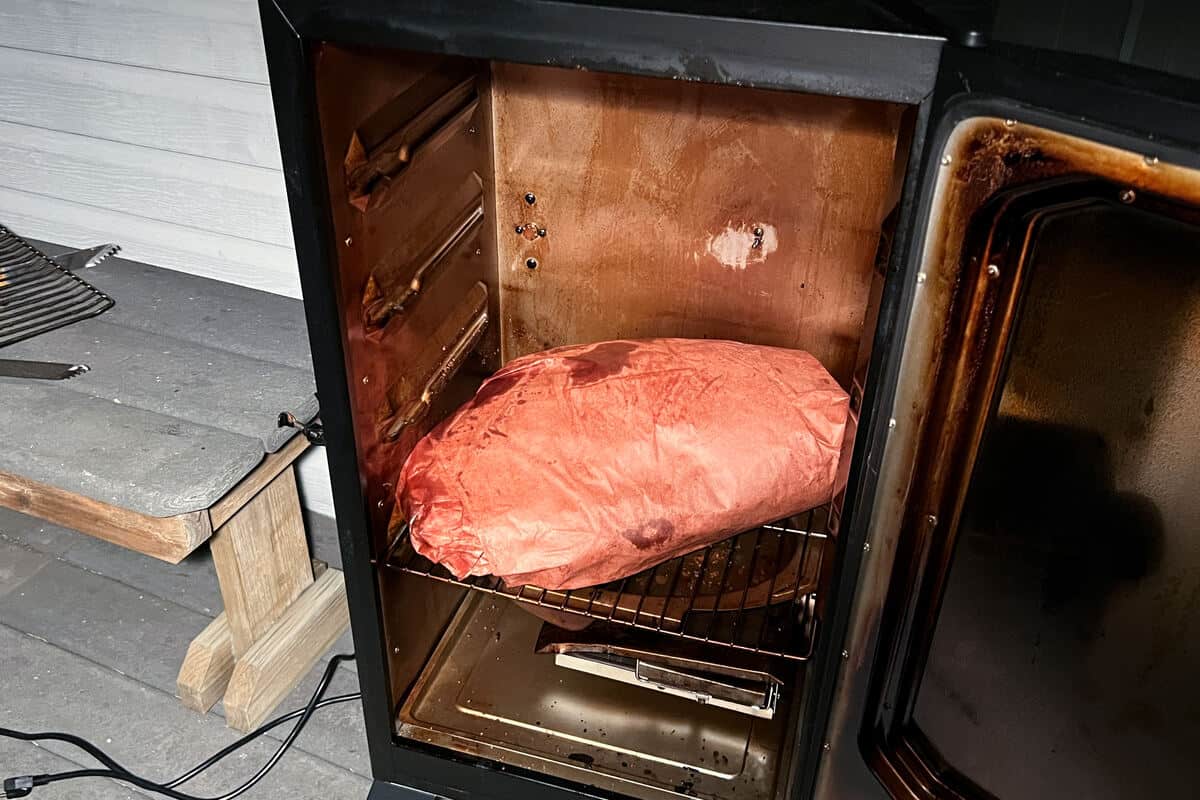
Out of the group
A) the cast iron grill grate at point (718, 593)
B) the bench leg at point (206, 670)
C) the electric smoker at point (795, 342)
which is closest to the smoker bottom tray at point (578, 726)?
the electric smoker at point (795, 342)

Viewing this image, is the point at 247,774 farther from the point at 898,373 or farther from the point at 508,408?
the point at 898,373

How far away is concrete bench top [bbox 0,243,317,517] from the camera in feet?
4.34

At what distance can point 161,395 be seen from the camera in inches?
57.5

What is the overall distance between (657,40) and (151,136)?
1190mm

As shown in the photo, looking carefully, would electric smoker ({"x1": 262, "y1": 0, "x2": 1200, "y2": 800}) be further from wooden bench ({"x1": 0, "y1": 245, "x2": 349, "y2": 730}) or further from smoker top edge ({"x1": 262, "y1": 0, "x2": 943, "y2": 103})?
wooden bench ({"x1": 0, "y1": 245, "x2": 349, "y2": 730})

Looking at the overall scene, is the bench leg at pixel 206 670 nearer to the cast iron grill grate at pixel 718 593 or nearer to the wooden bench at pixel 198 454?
the wooden bench at pixel 198 454

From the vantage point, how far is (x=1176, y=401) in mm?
713

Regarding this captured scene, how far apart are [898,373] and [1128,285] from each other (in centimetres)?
17

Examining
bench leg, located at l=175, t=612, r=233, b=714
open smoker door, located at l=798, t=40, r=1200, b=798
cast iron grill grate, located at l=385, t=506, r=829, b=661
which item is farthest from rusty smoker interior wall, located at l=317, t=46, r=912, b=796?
bench leg, located at l=175, t=612, r=233, b=714

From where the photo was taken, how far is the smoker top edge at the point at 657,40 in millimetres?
686

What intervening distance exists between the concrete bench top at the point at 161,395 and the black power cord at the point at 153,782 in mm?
435

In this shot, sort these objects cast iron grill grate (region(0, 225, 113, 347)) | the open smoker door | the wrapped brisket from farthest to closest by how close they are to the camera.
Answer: cast iron grill grate (region(0, 225, 113, 347)), the wrapped brisket, the open smoker door

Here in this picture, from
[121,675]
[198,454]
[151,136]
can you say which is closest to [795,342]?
[198,454]

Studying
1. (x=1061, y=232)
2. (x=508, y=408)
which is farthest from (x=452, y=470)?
(x=1061, y=232)
